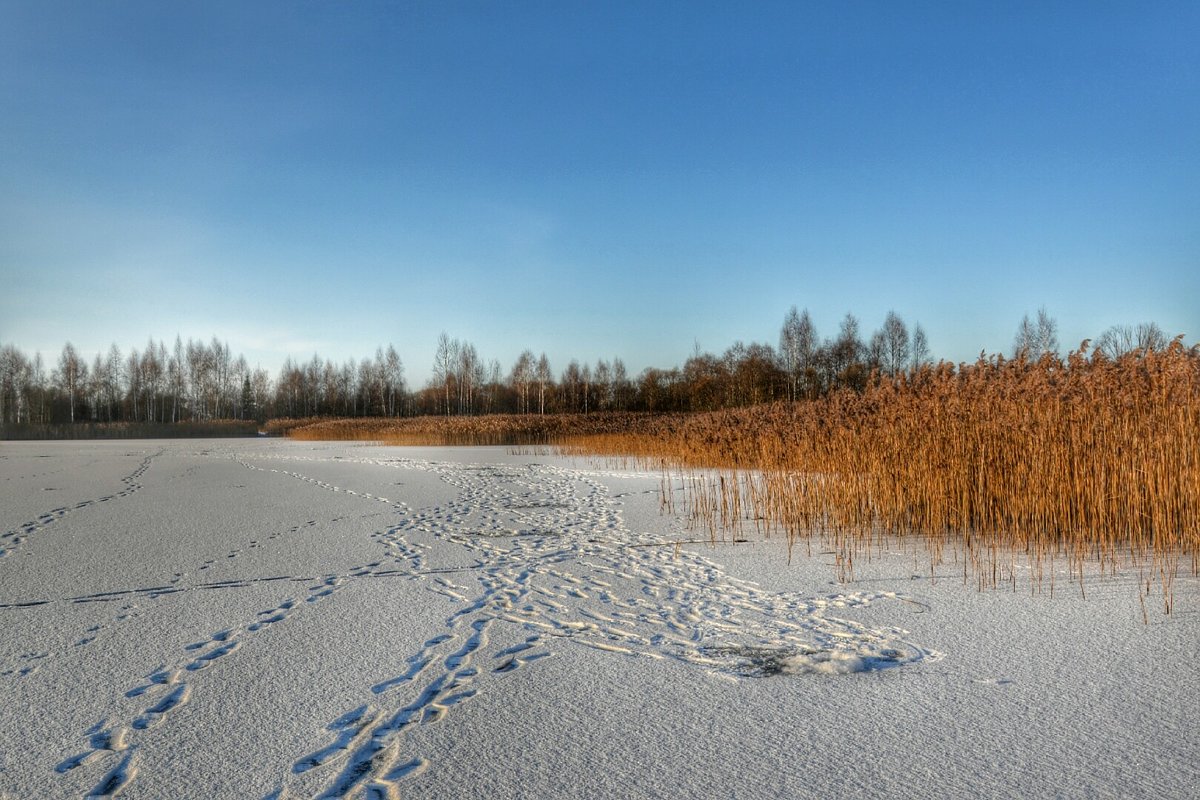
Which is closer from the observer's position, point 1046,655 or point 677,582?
point 1046,655

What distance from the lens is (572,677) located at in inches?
91.4

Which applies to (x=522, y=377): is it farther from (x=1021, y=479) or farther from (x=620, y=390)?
(x=1021, y=479)

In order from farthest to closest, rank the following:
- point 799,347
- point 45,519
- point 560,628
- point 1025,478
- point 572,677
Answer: point 799,347, point 45,519, point 1025,478, point 560,628, point 572,677

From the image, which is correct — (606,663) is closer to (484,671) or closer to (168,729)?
(484,671)

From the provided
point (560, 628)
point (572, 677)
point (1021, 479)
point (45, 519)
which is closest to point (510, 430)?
Answer: point (45, 519)

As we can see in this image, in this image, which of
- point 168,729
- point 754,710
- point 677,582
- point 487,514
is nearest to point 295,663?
point 168,729

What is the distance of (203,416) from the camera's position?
4944 cm

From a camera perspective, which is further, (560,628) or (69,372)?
(69,372)

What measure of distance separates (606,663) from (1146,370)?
19.8 feet

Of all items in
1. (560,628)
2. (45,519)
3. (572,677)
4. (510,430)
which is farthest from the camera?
(510,430)

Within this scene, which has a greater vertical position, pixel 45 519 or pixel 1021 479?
pixel 1021 479

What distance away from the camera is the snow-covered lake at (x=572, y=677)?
1.71 m

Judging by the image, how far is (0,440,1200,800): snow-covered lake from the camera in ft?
5.61

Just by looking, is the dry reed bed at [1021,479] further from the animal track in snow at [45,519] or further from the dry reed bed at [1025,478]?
the animal track in snow at [45,519]
